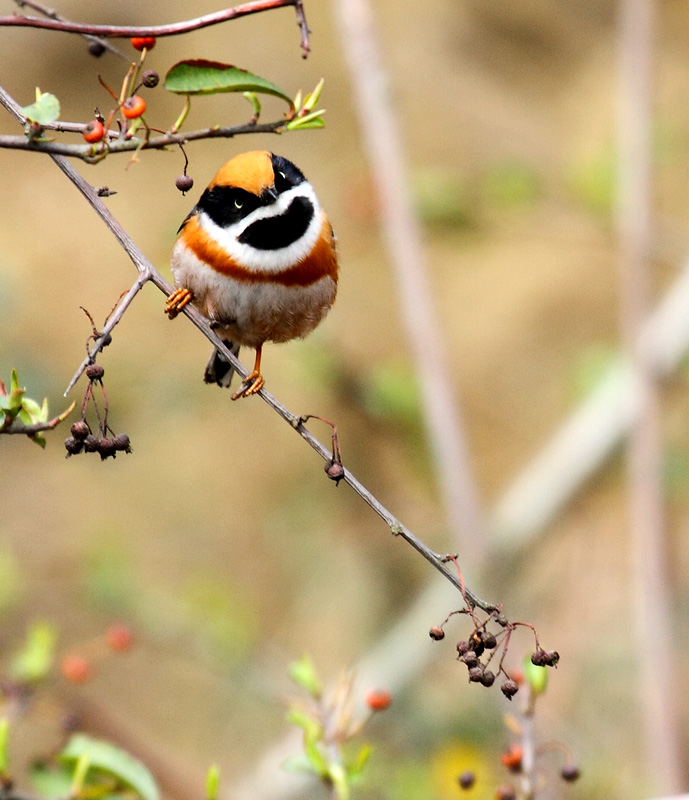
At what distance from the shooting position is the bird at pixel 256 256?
9.38 feet

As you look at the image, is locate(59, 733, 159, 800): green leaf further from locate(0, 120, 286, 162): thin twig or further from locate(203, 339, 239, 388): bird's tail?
locate(203, 339, 239, 388): bird's tail

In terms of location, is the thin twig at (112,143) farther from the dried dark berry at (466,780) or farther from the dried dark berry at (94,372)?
the dried dark berry at (466,780)

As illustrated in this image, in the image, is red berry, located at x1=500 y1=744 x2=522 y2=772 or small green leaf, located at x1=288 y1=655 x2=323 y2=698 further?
small green leaf, located at x1=288 y1=655 x2=323 y2=698

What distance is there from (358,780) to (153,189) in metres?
6.01

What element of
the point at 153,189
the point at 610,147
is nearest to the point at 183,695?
the point at 153,189

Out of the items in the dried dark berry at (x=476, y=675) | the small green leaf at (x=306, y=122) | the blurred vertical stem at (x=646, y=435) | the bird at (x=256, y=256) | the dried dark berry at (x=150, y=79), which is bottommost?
the dried dark berry at (x=476, y=675)

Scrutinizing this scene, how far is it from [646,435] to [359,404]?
7.14 ft

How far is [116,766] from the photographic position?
214cm

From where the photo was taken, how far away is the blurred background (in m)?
5.92

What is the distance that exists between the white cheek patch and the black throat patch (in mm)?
14

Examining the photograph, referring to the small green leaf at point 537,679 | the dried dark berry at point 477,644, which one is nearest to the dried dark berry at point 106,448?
the dried dark berry at point 477,644

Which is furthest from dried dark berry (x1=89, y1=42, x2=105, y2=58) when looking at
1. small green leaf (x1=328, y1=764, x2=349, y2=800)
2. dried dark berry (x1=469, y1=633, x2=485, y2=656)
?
small green leaf (x1=328, y1=764, x2=349, y2=800)

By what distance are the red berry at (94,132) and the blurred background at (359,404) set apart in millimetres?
4073

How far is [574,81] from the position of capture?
827cm
